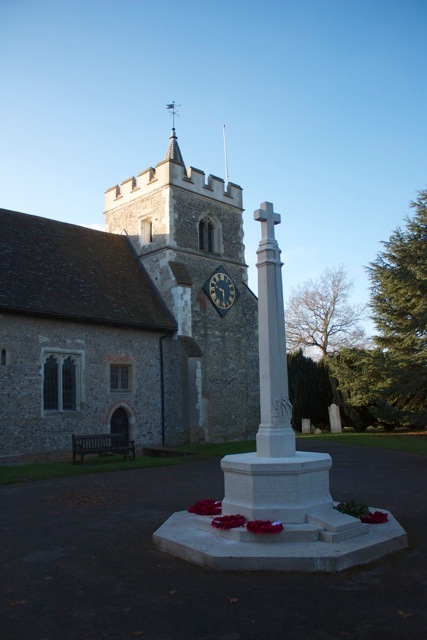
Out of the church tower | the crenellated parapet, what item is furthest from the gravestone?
the crenellated parapet

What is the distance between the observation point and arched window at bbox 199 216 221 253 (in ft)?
75.6

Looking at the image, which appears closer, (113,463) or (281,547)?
(281,547)

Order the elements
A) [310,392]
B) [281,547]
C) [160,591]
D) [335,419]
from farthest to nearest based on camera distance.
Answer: [310,392] < [335,419] < [281,547] < [160,591]

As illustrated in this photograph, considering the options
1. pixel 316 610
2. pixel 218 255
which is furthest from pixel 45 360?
Result: pixel 316 610

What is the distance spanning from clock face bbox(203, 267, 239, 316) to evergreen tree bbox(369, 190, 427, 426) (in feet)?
23.9

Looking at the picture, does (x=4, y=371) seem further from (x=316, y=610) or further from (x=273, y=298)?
(x=316, y=610)

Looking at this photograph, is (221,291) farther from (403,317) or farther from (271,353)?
(271,353)

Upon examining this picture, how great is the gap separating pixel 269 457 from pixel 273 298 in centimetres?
210

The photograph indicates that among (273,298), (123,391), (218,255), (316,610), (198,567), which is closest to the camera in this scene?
(316,610)

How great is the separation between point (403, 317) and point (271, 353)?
2079 cm

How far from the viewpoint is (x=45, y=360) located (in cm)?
1614

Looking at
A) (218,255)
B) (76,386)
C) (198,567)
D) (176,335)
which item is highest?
(218,255)

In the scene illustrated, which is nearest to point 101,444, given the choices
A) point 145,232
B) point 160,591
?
point 145,232

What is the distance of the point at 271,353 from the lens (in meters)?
6.83
